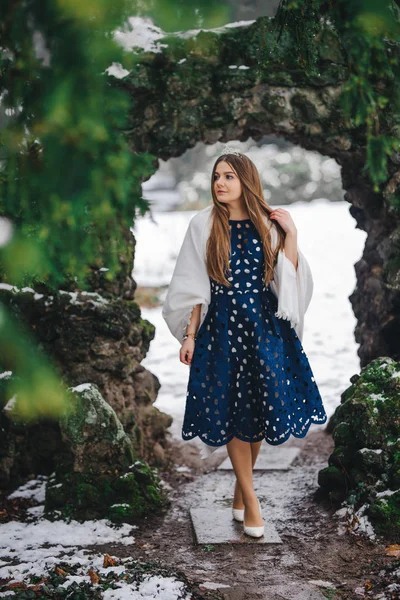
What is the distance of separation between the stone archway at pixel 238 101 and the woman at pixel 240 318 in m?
1.22

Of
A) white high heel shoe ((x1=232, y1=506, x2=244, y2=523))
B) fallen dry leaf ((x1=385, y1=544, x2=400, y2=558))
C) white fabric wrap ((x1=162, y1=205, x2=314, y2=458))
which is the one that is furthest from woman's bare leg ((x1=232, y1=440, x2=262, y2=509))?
Answer: fallen dry leaf ((x1=385, y1=544, x2=400, y2=558))

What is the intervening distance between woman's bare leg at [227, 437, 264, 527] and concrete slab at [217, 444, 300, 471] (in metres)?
1.37

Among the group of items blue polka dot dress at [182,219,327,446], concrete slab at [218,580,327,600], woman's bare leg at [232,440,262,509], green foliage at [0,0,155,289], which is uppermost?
green foliage at [0,0,155,289]

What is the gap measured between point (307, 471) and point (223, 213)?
220cm

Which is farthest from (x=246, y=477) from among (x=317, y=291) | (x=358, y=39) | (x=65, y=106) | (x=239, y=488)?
(x=317, y=291)

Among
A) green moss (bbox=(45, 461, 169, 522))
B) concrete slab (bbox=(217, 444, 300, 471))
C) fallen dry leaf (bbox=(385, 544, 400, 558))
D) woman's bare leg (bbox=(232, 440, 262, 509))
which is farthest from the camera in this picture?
concrete slab (bbox=(217, 444, 300, 471))

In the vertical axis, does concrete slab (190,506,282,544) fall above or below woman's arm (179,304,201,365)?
below

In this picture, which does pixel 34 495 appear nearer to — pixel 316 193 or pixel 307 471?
pixel 307 471

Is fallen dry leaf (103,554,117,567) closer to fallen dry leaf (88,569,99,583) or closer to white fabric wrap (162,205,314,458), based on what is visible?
fallen dry leaf (88,569,99,583)

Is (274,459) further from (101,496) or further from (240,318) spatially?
(240,318)

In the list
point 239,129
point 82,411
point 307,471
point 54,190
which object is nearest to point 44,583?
point 82,411

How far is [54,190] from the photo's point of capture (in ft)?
4.84

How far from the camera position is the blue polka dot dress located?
11.0 ft

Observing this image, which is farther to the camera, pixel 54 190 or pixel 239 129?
pixel 239 129
